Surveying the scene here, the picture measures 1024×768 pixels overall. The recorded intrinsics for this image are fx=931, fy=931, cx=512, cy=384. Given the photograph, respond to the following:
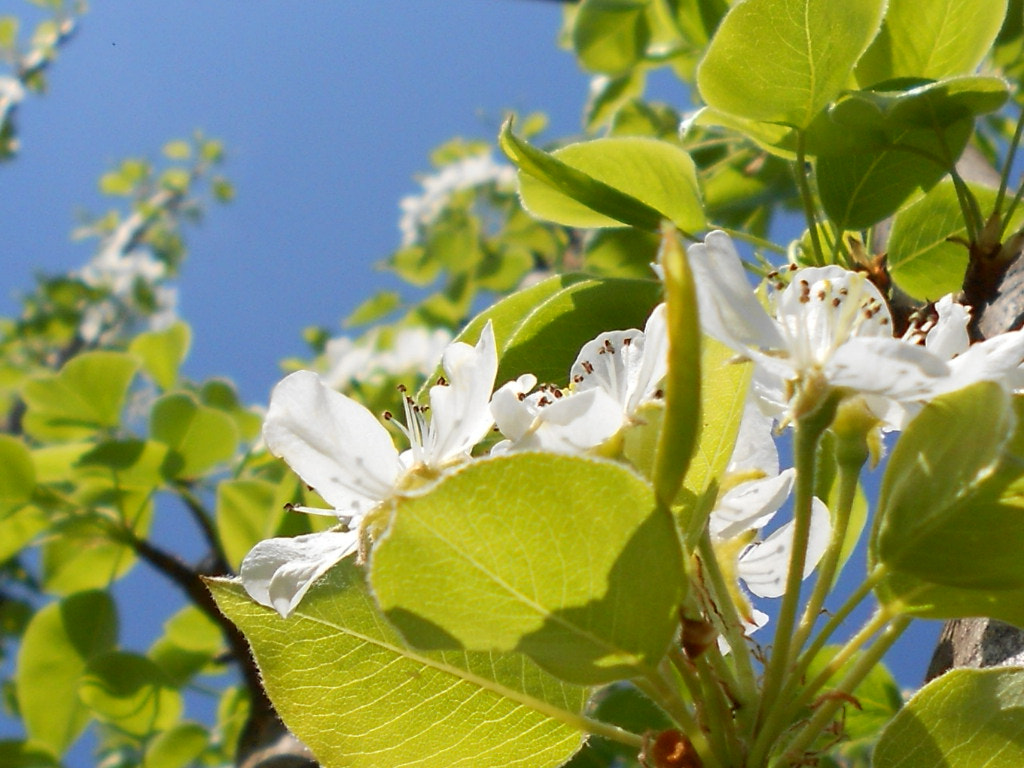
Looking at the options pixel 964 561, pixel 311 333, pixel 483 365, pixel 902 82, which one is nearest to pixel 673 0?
pixel 902 82

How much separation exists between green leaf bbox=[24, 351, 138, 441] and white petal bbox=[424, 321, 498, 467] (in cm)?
107

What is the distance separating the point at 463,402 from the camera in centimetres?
52

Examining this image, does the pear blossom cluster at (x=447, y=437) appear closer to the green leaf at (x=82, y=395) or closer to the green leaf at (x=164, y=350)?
the green leaf at (x=82, y=395)

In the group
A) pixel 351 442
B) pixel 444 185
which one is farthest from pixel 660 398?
pixel 444 185

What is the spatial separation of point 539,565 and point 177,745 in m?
1.25

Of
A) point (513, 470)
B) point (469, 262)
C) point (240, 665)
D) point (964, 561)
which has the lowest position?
point (240, 665)

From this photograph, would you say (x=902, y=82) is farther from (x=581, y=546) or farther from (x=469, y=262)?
(x=469, y=262)

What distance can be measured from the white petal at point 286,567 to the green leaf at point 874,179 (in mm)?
489

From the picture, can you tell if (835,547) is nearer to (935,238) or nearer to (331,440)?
(331,440)

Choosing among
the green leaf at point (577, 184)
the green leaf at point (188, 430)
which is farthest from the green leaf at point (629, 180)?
the green leaf at point (188, 430)

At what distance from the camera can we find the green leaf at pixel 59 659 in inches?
50.4

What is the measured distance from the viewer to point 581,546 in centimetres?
36

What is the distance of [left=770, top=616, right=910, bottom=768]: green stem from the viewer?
1.50ft

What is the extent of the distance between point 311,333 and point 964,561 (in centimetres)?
230
